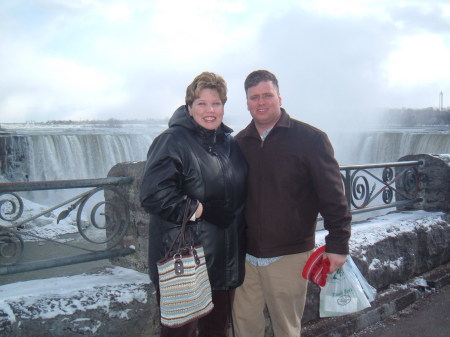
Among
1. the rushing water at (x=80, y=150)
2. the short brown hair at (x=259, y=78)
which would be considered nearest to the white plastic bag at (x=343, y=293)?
the short brown hair at (x=259, y=78)

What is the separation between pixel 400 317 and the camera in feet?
11.9

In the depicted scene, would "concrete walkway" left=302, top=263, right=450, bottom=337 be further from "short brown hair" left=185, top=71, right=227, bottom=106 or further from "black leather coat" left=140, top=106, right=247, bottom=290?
"short brown hair" left=185, top=71, right=227, bottom=106

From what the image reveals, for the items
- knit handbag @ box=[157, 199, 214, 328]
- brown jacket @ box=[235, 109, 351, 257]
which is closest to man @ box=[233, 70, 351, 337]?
brown jacket @ box=[235, 109, 351, 257]

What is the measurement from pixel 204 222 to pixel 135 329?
92 centimetres

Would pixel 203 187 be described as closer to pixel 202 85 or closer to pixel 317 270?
pixel 202 85

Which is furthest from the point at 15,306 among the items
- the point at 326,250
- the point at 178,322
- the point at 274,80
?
the point at 274,80

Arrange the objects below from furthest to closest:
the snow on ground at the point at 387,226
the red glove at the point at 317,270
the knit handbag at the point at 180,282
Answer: the snow on ground at the point at 387,226
the red glove at the point at 317,270
the knit handbag at the point at 180,282

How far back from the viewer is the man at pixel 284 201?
2283mm

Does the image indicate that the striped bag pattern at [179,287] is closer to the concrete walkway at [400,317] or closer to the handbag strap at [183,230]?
the handbag strap at [183,230]

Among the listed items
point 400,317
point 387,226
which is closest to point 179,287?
point 400,317

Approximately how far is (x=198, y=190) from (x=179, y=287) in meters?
0.44

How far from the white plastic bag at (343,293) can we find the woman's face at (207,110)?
116 cm

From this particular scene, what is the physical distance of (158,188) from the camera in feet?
6.17

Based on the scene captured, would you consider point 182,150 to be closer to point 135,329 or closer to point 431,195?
point 135,329
